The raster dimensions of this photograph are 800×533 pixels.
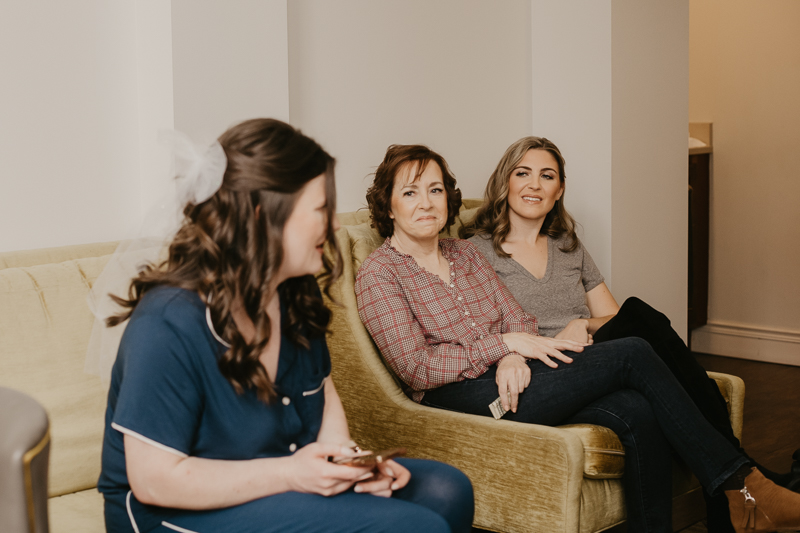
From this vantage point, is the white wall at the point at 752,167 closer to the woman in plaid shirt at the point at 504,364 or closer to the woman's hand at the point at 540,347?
the woman in plaid shirt at the point at 504,364

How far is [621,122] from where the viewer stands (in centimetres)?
317

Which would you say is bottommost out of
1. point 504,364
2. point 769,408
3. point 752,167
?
point 769,408

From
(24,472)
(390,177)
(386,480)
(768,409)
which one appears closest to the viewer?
(24,472)

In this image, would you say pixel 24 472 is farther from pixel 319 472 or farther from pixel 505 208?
pixel 505 208

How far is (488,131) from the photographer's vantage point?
327cm

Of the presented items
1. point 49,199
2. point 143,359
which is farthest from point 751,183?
point 143,359

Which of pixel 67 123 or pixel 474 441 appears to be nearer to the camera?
pixel 474 441

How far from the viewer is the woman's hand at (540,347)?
2084 mm

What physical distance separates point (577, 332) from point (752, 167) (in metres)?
2.54

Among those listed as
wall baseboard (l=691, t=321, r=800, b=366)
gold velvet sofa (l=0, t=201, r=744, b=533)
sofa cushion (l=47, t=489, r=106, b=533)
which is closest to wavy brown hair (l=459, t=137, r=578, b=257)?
gold velvet sofa (l=0, t=201, r=744, b=533)

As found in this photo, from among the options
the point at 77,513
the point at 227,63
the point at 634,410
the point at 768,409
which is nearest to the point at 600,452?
the point at 634,410

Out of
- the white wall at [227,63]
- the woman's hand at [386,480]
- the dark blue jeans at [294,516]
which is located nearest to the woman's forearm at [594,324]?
the white wall at [227,63]

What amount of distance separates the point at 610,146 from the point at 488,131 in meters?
0.52

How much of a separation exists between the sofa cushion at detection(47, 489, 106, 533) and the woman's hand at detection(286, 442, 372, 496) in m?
0.53
